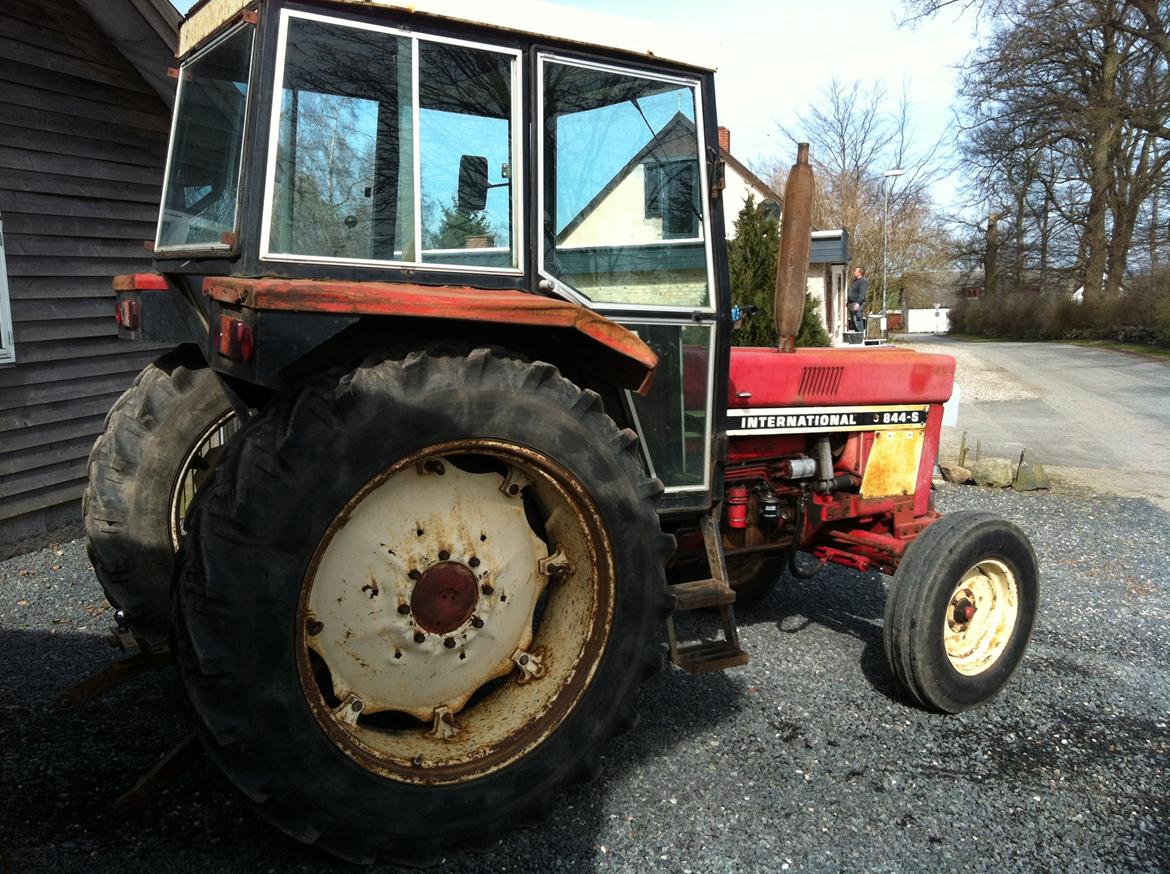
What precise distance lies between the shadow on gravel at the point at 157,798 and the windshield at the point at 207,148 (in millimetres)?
1543

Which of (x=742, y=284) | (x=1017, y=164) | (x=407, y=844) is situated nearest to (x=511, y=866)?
(x=407, y=844)

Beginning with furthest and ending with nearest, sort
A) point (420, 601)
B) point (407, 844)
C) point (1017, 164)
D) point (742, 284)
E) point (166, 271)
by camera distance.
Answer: point (1017, 164)
point (742, 284)
point (166, 271)
point (420, 601)
point (407, 844)

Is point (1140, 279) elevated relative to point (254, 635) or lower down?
elevated

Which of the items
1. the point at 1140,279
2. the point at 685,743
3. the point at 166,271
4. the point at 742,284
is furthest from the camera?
the point at 1140,279

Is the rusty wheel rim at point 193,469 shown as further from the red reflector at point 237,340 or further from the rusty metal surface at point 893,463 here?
the rusty metal surface at point 893,463

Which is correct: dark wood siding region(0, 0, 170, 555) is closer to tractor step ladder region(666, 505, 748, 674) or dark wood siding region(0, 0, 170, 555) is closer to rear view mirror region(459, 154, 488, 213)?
rear view mirror region(459, 154, 488, 213)

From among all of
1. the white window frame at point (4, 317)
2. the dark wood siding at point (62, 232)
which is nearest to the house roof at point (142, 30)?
the dark wood siding at point (62, 232)

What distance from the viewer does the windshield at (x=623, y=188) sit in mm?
2854

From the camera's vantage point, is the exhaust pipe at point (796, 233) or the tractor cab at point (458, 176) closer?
the tractor cab at point (458, 176)

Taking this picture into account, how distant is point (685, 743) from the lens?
3189mm

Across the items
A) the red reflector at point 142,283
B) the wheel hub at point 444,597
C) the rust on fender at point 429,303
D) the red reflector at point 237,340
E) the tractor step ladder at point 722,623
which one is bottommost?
the tractor step ladder at point 722,623

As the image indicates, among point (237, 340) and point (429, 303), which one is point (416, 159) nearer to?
point (429, 303)

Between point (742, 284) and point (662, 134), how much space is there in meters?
8.95

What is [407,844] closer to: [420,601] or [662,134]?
[420,601]
